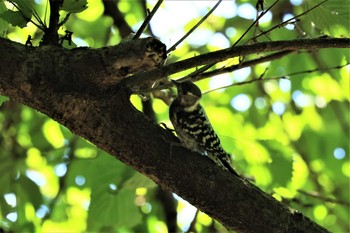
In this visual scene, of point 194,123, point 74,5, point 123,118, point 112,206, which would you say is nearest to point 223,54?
point 123,118

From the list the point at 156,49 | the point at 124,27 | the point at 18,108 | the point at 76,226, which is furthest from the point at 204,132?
the point at 76,226

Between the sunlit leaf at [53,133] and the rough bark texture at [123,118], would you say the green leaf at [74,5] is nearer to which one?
the rough bark texture at [123,118]

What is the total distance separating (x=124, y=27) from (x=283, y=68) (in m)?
1.16

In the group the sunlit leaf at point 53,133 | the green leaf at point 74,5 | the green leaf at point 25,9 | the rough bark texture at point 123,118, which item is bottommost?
the rough bark texture at point 123,118

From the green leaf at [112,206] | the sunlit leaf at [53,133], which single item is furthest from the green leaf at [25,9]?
the sunlit leaf at [53,133]

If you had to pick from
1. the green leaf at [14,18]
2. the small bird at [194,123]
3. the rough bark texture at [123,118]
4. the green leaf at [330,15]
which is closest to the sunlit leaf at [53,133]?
the small bird at [194,123]

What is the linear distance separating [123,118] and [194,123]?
764 millimetres

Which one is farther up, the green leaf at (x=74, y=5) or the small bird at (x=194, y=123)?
the small bird at (x=194, y=123)

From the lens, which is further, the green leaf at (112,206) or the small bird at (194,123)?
the green leaf at (112,206)

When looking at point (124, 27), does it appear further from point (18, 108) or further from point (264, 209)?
point (264, 209)

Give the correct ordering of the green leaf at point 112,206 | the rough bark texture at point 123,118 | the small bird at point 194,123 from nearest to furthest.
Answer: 1. the rough bark texture at point 123,118
2. the small bird at point 194,123
3. the green leaf at point 112,206

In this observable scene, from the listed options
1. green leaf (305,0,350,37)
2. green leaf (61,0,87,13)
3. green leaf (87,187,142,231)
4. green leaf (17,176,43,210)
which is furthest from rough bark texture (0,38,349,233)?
green leaf (17,176,43,210)

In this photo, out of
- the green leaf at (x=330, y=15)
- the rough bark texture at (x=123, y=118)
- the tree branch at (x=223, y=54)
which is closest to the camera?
the rough bark texture at (x=123, y=118)

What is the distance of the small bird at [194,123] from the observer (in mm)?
2541
